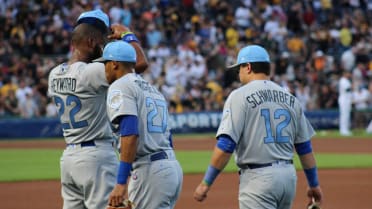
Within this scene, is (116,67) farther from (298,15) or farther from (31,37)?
(298,15)

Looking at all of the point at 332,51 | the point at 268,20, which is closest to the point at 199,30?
the point at 268,20

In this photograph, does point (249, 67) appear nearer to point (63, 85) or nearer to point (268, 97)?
point (268, 97)

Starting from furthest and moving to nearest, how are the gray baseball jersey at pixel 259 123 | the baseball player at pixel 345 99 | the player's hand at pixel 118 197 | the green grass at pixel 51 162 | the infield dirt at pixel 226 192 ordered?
the baseball player at pixel 345 99, the green grass at pixel 51 162, the infield dirt at pixel 226 192, the gray baseball jersey at pixel 259 123, the player's hand at pixel 118 197

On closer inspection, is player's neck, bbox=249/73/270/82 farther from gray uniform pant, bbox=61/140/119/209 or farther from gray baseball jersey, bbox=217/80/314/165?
gray uniform pant, bbox=61/140/119/209

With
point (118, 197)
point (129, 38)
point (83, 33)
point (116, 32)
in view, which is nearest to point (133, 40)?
point (129, 38)

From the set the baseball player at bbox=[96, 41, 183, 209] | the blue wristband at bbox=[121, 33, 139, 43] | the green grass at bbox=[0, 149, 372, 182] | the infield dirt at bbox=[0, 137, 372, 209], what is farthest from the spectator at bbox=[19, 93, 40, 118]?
the baseball player at bbox=[96, 41, 183, 209]

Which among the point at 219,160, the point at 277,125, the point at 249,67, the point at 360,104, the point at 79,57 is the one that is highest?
the point at 79,57

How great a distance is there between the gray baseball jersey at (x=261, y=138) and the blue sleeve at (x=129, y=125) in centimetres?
67

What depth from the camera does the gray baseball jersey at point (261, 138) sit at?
6.72 metres

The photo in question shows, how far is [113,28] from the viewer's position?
8.09m

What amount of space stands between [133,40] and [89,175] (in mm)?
1360

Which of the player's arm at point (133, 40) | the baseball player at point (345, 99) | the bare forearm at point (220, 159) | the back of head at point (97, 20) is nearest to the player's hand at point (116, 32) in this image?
the player's arm at point (133, 40)

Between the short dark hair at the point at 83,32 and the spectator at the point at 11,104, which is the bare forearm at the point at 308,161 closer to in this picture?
the short dark hair at the point at 83,32

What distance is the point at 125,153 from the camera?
656cm
